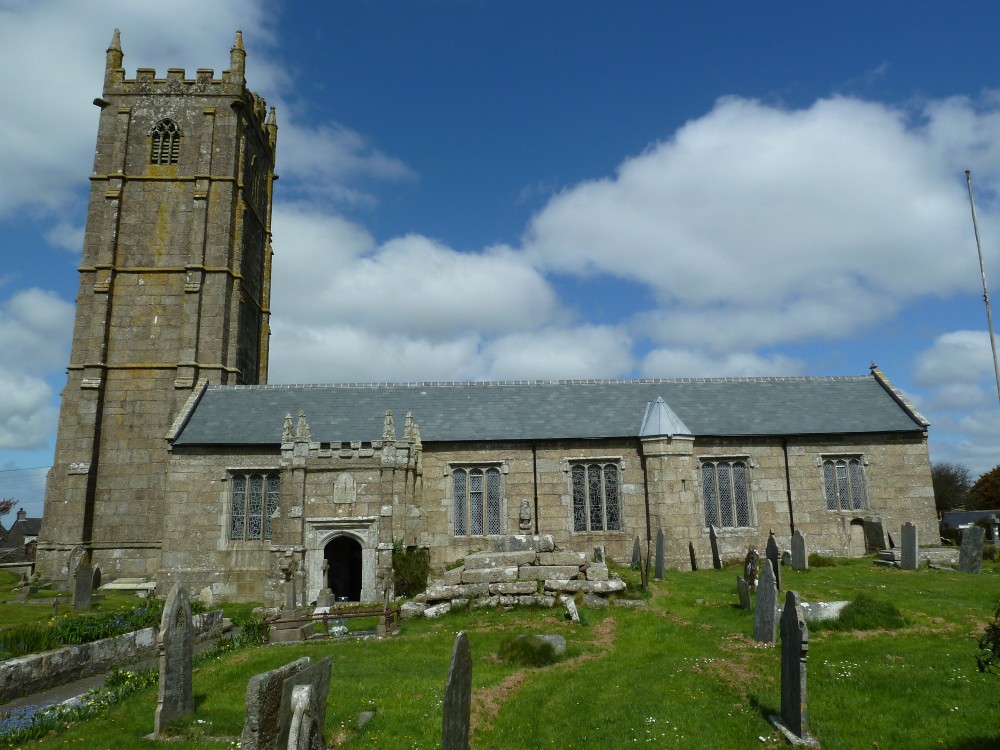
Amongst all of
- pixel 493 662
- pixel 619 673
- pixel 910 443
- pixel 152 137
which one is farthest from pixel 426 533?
pixel 152 137

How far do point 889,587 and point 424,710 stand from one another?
48.9 ft

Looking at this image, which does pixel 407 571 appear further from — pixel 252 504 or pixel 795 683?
pixel 795 683

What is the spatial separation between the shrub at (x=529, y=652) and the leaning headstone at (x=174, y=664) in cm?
607

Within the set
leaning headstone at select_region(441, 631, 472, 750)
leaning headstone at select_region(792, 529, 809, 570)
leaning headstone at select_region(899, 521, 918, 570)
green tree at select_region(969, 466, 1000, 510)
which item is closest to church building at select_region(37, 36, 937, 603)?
leaning headstone at select_region(792, 529, 809, 570)

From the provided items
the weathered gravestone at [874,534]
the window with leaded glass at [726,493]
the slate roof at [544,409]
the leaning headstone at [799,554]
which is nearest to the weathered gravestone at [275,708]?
the slate roof at [544,409]

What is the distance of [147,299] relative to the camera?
32125mm

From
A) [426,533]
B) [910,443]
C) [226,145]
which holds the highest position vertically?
[226,145]

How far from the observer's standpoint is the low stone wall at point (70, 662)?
12.7 meters

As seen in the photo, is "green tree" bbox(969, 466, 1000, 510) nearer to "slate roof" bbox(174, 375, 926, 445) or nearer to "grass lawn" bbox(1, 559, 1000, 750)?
"slate roof" bbox(174, 375, 926, 445)

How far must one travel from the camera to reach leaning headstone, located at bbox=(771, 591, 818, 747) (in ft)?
30.7

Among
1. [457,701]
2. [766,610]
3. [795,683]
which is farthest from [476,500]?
[457,701]

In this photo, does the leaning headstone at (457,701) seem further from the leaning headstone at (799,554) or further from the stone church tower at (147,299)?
the stone church tower at (147,299)

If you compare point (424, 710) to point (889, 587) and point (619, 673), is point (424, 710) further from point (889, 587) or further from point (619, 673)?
point (889, 587)

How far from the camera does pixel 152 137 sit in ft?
111
